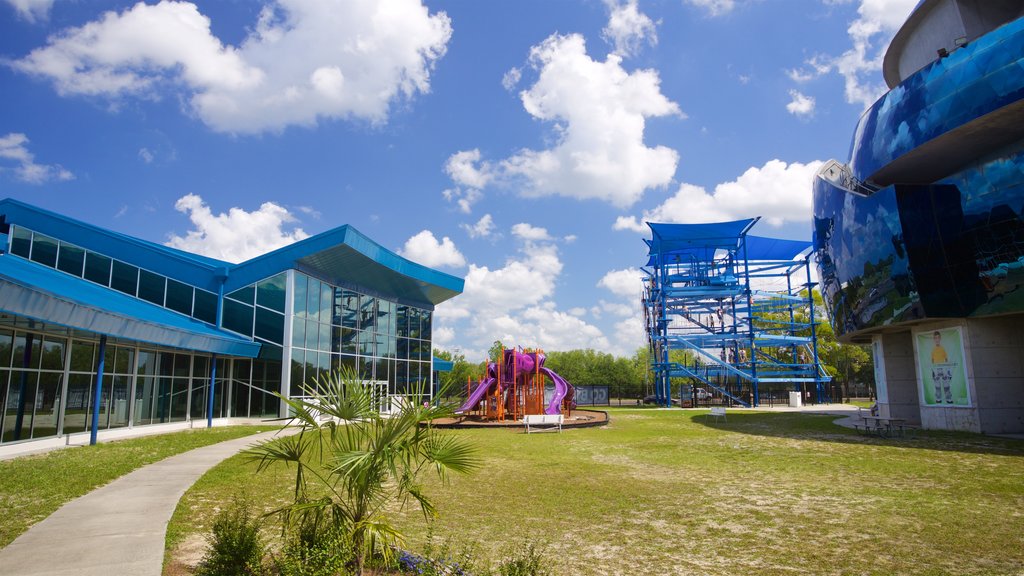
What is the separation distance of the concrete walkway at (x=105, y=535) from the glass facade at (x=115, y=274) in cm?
1863

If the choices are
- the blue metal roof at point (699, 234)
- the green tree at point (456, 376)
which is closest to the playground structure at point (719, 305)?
the blue metal roof at point (699, 234)

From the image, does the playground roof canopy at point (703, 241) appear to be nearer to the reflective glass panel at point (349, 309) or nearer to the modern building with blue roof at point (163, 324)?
the modern building with blue roof at point (163, 324)

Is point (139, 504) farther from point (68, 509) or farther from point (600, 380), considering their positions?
point (600, 380)

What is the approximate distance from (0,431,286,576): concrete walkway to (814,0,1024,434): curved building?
83.6 ft

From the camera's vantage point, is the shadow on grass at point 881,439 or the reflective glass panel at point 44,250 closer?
Answer: the shadow on grass at point 881,439

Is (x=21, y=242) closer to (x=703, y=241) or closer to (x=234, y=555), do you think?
(x=234, y=555)

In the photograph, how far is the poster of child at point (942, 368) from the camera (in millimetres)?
24016

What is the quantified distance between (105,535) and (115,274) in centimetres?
2443

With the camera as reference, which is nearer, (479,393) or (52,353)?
(52,353)

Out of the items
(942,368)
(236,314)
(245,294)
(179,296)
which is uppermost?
(245,294)

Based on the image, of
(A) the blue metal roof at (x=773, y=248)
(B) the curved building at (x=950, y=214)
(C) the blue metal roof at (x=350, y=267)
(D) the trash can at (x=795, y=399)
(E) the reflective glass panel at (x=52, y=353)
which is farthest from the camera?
(A) the blue metal roof at (x=773, y=248)

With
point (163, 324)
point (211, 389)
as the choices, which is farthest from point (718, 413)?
point (163, 324)

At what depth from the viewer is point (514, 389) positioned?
3145 centimetres

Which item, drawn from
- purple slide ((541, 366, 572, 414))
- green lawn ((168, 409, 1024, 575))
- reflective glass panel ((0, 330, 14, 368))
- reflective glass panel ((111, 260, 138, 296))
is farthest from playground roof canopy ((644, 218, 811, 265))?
reflective glass panel ((0, 330, 14, 368))
